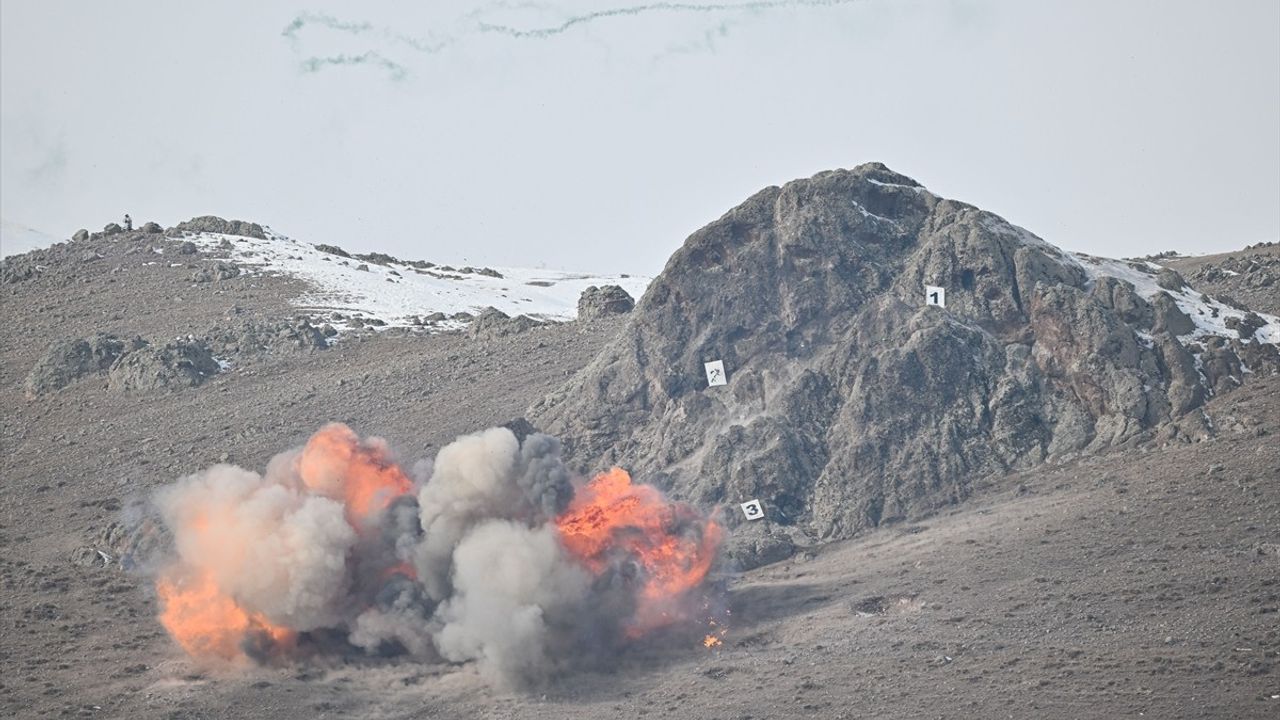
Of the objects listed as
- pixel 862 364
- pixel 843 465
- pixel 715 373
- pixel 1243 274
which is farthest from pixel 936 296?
pixel 1243 274

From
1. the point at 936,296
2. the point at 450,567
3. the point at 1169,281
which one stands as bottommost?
the point at 450,567

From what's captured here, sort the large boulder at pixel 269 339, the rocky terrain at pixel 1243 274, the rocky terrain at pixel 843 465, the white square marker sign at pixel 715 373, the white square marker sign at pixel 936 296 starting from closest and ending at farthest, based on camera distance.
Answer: the rocky terrain at pixel 843 465 → the white square marker sign at pixel 936 296 → the white square marker sign at pixel 715 373 → the rocky terrain at pixel 1243 274 → the large boulder at pixel 269 339

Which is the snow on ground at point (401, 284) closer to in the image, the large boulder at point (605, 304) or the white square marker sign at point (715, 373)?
A: the large boulder at point (605, 304)

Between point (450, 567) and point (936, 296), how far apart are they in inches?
1252

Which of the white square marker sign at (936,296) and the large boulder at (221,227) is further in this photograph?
the large boulder at (221,227)

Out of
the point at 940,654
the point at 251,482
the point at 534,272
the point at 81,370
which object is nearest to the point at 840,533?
the point at 940,654

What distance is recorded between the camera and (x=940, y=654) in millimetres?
76500

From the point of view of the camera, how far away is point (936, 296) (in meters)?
102

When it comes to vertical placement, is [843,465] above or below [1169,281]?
below

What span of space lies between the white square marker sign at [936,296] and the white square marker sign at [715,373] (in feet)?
37.4

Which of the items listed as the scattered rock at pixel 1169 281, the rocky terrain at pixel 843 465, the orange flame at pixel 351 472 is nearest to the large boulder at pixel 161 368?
the rocky terrain at pixel 843 465

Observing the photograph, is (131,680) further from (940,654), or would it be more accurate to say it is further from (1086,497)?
(1086,497)

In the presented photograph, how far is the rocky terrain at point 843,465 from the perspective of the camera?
7650 centimetres

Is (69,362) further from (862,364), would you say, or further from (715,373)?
(862,364)
